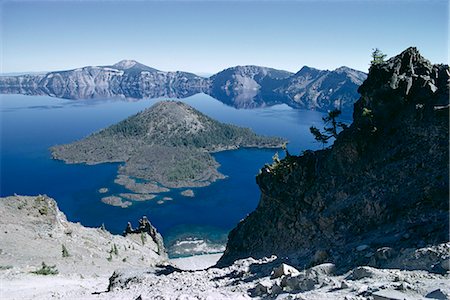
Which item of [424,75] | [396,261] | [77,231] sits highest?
[424,75]

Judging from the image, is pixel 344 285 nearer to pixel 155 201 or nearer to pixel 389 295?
pixel 389 295

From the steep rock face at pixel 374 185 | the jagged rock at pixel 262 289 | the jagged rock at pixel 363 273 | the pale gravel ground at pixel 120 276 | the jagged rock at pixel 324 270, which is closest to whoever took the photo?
the pale gravel ground at pixel 120 276

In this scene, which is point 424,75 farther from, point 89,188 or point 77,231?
point 89,188

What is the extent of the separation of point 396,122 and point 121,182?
14112 centimetres

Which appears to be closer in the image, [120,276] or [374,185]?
[374,185]

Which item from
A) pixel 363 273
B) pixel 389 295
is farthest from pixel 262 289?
pixel 389 295

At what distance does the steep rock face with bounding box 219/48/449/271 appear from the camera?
68.2ft

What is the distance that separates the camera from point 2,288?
2562cm

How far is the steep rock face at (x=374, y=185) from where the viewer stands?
20.8 meters

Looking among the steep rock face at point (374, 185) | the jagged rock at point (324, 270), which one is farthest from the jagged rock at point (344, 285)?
the steep rock face at point (374, 185)

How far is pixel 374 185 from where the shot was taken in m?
28.9

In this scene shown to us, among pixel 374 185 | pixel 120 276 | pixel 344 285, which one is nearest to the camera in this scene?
pixel 344 285

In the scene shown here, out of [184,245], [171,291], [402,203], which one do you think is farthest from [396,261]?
[184,245]

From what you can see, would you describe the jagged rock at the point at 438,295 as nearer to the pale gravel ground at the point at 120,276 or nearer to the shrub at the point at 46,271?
the pale gravel ground at the point at 120,276
